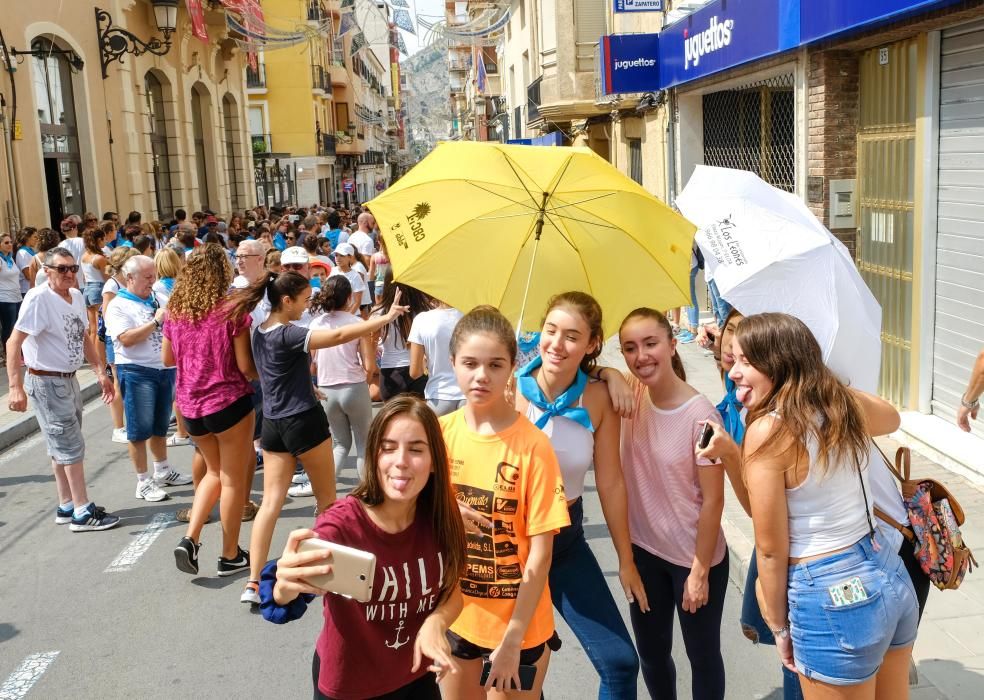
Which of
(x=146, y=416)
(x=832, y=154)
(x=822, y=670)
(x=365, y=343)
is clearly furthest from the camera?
(x=832, y=154)

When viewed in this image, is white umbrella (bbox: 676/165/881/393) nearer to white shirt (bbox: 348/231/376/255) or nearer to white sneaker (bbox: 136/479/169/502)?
white sneaker (bbox: 136/479/169/502)

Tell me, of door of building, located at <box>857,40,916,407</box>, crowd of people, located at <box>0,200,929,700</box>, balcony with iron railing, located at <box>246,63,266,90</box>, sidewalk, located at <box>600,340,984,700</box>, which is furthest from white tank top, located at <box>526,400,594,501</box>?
balcony with iron railing, located at <box>246,63,266,90</box>

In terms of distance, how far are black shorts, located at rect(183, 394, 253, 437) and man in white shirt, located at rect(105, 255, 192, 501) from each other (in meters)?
1.35

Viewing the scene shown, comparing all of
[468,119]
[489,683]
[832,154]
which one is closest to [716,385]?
[832,154]

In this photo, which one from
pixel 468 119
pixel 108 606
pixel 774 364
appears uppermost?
pixel 468 119

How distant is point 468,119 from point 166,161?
52206mm

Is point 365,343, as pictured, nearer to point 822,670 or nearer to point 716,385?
point 822,670

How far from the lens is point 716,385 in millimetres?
10312

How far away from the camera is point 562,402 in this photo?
3.35m

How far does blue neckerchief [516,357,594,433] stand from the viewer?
3.33 m

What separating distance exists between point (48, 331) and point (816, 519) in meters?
5.37

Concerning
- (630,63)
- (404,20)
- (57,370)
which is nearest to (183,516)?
(57,370)

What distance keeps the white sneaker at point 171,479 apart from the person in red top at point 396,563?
500 centimetres

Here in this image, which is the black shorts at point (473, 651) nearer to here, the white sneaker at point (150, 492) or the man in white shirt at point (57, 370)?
the man in white shirt at point (57, 370)
